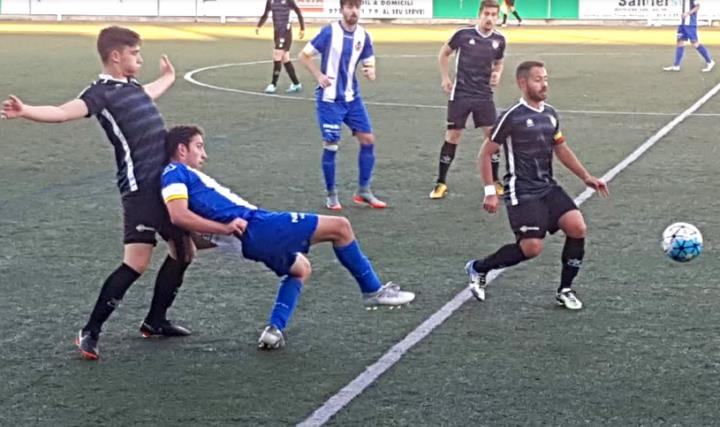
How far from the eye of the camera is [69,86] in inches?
929

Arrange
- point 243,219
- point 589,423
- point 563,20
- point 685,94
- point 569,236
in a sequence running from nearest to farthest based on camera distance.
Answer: point 589,423
point 243,219
point 569,236
point 685,94
point 563,20

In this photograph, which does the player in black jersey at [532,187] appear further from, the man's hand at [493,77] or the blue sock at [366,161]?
the man's hand at [493,77]

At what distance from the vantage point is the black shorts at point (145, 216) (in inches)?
299

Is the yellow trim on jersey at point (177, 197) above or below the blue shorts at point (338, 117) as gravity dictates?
above

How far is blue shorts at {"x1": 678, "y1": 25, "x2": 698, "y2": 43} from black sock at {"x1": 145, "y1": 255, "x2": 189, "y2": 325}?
2051 centimetres

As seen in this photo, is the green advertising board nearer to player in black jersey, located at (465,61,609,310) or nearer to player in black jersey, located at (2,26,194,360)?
player in black jersey, located at (465,61,609,310)

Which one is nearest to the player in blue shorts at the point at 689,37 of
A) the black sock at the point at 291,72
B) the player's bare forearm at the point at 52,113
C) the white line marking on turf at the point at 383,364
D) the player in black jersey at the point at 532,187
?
the black sock at the point at 291,72

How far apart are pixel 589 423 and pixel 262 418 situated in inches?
63.4

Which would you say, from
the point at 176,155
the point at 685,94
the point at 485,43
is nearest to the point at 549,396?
the point at 176,155

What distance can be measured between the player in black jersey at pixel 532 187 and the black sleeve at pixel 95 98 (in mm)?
2621

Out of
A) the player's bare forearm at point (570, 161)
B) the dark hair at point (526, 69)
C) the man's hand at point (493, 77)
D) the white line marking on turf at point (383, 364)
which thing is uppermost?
the dark hair at point (526, 69)

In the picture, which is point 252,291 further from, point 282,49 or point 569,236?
point 282,49

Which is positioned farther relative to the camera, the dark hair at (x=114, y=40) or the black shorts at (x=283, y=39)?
the black shorts at (x=283, y=39)

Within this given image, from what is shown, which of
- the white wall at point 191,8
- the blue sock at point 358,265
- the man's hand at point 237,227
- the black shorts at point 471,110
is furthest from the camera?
the white wall at point 191,8
